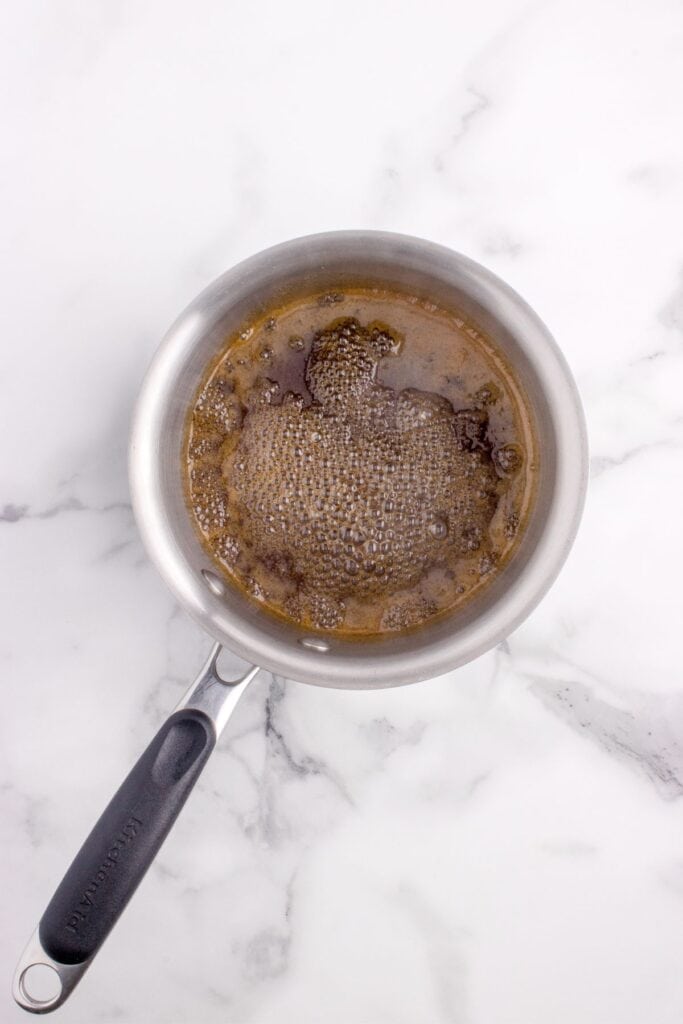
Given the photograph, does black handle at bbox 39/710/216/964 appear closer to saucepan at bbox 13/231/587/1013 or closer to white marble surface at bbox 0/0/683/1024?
saucepan at bbox 13/231/587/1013

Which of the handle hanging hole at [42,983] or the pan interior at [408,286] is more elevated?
the pan interior at [408,286]

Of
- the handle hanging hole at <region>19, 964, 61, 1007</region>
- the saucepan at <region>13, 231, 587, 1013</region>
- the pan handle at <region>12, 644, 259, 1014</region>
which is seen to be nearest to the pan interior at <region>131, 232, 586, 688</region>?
the saucepan at <region>13, 231, 587, 1013</region>

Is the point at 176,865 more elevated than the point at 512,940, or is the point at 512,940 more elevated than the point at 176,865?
the point at 176,865

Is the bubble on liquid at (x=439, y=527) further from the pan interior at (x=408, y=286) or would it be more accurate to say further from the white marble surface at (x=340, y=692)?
the white marble surface at (x=340, y=692)

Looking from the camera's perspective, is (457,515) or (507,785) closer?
(457,515)

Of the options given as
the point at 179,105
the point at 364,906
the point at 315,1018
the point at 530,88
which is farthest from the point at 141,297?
the point at 315,1018

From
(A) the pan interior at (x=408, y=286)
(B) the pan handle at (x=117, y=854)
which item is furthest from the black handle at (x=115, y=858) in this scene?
(A) the pan interior at (x=408, y=286)

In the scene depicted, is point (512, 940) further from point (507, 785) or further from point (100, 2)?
point (100, 2)
